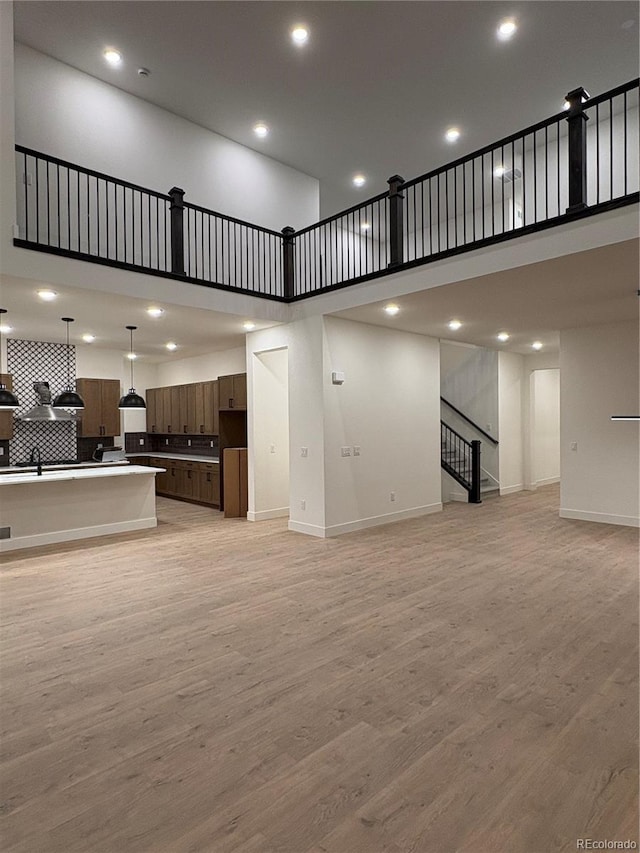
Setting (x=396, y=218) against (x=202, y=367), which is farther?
(x=202, y=367)

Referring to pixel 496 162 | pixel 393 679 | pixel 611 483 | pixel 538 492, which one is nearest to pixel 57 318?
pixel 393 679

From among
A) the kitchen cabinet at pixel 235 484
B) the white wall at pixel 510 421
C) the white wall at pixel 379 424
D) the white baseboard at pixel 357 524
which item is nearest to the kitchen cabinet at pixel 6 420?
the kitchen cabinet at pixel 235 484

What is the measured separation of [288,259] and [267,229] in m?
0.56

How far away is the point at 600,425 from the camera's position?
24.3ft

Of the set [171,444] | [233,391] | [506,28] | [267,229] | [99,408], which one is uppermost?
[506,28]

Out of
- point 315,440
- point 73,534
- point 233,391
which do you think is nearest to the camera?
point 73,534

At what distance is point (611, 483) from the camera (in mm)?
7316

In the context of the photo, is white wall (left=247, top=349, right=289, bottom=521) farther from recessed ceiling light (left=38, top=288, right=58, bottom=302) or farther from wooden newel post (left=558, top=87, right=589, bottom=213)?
wooden newel post (left=558, top=87, right=589, bottom=213)

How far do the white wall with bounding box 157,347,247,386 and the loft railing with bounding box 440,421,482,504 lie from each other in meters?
4.20

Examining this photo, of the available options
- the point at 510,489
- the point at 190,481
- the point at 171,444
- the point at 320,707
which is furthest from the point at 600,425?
the point at 171,444

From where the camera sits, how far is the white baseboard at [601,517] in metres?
7.12

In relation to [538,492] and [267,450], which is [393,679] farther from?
[538,492]

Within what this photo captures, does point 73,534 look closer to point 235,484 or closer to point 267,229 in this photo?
point 235,484

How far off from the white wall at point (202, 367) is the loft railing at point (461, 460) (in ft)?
13.8
